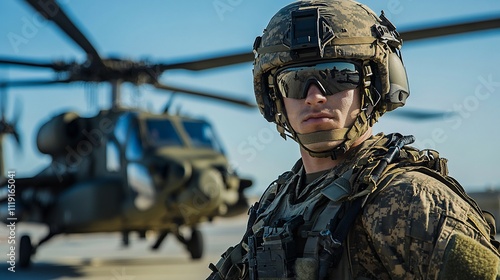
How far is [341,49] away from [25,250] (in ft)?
Result: 31.3

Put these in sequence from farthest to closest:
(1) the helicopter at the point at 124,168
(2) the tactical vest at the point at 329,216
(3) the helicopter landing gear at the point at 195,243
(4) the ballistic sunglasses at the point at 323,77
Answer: (3) the helicopter landing gear at the point at 195,243 < (1) the helicopter at the point at 124,168 < (4) the ballistic sunglasses at the point at 323,77 < (2) the tactical vest at the point at 329,216

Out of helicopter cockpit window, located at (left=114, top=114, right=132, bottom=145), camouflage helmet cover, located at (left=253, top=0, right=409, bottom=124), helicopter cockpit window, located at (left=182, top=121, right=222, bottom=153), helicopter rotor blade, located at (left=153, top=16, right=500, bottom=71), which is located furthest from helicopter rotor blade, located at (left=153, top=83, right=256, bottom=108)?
camouflage helmet cover, located at (left=253, top=0, right=409, bottom=124)

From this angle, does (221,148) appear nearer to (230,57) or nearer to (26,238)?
(230,57)

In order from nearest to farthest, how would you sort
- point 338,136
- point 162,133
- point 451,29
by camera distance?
point 338,136 → point 451,29 → point 162,133

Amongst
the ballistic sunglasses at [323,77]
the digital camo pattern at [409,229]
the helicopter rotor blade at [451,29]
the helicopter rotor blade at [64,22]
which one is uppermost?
the helicopter rotor blade at [64,22]

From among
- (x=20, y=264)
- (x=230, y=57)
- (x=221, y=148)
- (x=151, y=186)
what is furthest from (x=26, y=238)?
(x=230, y=57)

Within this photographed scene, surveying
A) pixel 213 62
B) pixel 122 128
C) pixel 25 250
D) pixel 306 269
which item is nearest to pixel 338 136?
pixel 306 269

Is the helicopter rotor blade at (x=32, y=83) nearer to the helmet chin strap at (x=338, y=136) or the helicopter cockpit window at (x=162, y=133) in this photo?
the helicopter cockpit window at (x=162, y=133)

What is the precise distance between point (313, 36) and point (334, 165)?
386 mm

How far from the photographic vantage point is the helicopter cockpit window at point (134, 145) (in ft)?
30.6

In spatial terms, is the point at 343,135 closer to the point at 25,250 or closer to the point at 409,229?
the point at 409,229

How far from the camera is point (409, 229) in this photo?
1539 mm

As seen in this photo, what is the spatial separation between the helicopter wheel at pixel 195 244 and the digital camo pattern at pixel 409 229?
9.28 meters

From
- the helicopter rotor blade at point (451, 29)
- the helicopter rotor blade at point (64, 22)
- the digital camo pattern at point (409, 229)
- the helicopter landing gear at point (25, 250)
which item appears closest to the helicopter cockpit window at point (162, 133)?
the helicopter rotor blade at point (64, 22)
